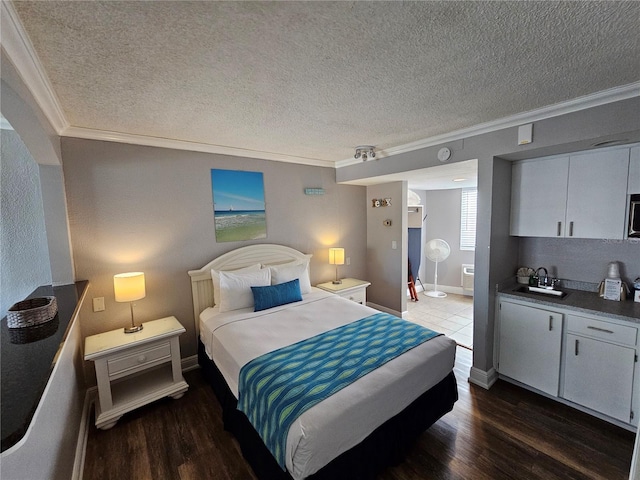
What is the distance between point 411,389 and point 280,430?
0.91 m

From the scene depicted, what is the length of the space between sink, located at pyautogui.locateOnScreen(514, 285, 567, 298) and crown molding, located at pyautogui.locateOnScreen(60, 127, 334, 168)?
9.67 feet

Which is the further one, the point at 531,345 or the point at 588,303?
the point at 531,345

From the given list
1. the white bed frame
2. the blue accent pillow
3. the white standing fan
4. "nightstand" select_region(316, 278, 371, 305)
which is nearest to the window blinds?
the white standing fan

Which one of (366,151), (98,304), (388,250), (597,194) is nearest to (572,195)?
(597,194)

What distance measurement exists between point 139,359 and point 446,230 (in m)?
5.35

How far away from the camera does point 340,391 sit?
4.98 ft

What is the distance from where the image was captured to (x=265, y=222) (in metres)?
3.43

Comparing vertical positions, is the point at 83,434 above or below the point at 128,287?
below

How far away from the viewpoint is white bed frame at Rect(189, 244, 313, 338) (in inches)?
115

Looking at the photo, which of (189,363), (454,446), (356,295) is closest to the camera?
(454,446)

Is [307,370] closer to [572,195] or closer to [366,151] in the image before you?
[366,151]

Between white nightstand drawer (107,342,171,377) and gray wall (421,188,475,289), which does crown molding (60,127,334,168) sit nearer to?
white nightstand drawer (107,342,171,377)

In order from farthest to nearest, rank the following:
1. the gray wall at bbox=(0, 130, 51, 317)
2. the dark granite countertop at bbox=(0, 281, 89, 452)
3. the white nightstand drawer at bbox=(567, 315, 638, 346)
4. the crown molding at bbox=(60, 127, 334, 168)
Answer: the crown molding at bbox=(60, 127, 334, 168) < the gray wall at bbox=(0, 130, 51, 317) < the white nightstand drawer at bbox=(567, 315, 638, 346) < the dark granite countertop at bbox=(0, 281, 89, 452)

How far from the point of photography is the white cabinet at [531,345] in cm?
231
